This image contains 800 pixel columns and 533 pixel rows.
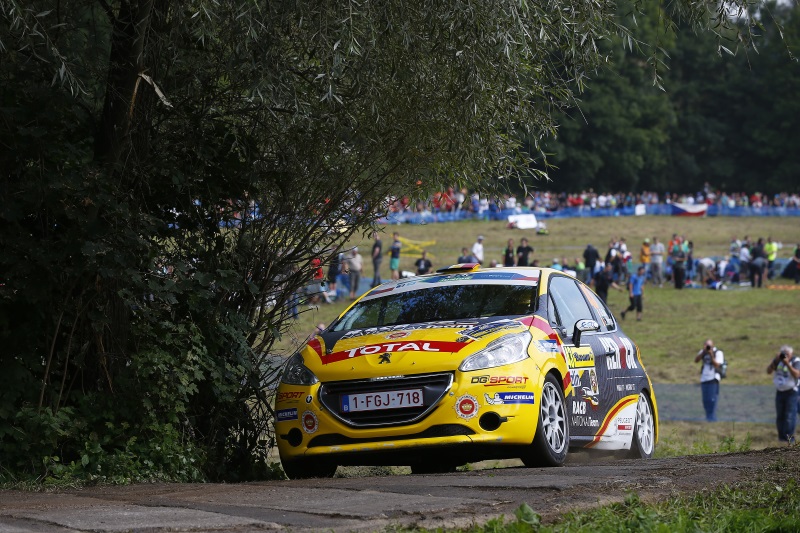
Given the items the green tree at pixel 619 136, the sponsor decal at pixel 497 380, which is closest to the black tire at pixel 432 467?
the sponsor decal at pixel 497 380

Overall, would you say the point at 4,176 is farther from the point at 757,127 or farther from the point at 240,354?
the point at 757,127

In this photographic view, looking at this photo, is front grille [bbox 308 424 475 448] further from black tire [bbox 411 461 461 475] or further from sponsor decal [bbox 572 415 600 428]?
sponsor decal [bbox 572 415 600 428]

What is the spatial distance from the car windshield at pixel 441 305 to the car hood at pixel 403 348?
0.31 metres

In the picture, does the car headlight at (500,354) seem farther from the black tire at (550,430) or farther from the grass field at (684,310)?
the grass field at (684,310)

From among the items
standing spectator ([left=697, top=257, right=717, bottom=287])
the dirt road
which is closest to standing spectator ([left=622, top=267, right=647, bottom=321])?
standing spectator ([left=697, top=257, right=717, bottom=287])

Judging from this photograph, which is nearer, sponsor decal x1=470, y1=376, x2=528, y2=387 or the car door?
sponsor decal x1=470, y1=376, x2=528, y2=387

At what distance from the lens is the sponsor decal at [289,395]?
8711mm

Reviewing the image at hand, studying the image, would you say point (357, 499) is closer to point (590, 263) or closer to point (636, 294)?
point (636, 294)

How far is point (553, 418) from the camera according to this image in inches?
348

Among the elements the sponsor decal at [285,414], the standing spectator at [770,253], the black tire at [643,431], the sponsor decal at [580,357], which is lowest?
the black tire at [643,431]

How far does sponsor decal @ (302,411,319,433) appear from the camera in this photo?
28.1 ft

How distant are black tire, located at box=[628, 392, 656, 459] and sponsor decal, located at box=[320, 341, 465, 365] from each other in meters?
2.84

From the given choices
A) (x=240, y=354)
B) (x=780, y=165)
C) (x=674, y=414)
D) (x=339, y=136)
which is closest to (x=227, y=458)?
(x=240, y=354)

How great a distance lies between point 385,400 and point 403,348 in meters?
0.40
